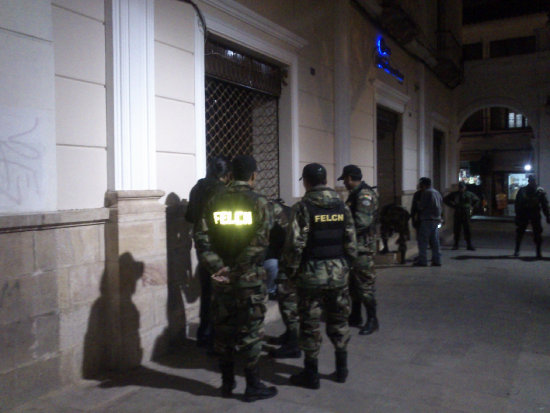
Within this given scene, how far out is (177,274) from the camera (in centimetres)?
493

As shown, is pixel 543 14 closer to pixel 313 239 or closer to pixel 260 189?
pixel 260 189

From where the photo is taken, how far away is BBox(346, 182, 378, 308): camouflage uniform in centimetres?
514

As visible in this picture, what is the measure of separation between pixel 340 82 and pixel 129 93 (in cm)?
526

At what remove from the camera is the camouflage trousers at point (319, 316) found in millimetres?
3795

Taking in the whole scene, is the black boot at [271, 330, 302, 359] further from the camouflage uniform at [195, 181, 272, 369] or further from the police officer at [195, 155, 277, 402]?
the camouflage uniform at [195, 181, 272, 369]

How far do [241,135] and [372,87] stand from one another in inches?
188

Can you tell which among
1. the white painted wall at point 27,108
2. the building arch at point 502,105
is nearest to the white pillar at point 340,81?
the white painted wall at point 27,108

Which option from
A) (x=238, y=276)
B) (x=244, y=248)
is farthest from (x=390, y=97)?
(x=238, y=276)

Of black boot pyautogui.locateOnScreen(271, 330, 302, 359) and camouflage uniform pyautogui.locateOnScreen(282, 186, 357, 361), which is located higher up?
camouflage uniform pyautogui.locateOnScreen(282, 186, 357, 361)

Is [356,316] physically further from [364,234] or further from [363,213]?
[363,213]

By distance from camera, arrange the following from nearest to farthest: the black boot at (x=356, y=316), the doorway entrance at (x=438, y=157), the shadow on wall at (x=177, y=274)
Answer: the shadow on wall at (x=177, y=274), the black boot at (x=356, y=316), the doorway entrance at (x=438, y=157)

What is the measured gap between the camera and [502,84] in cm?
1850

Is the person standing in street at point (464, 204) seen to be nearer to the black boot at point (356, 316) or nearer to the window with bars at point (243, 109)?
the window with bars at point (243, 109)

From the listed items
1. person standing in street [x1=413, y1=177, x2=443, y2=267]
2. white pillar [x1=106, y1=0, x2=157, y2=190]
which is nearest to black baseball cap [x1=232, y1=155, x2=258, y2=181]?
white pillar [x1=106, y1=0, x2=157, y2=190]
